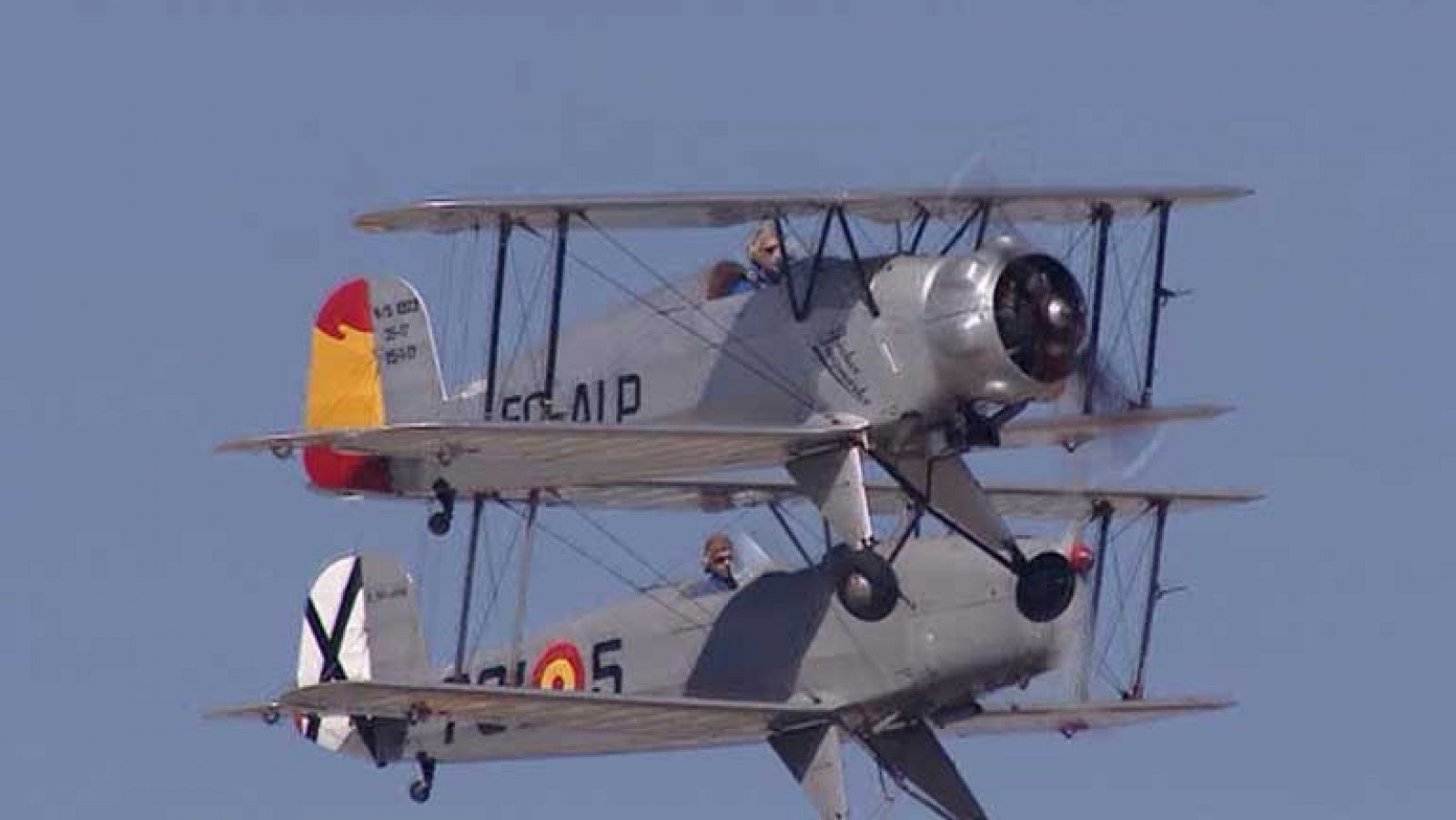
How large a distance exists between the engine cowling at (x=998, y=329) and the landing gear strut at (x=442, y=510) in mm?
4250

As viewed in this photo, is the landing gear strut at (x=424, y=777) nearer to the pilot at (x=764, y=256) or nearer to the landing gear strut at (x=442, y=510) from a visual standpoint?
the landing gear strut at (x=442, y=510)

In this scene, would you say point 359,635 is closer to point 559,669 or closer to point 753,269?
point 559,669

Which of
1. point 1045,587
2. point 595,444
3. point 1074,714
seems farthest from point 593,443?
point 1074,714

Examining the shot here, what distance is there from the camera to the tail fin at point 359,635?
38312mm

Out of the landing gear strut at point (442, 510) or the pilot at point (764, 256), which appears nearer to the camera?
the pilot at point (764, 256)

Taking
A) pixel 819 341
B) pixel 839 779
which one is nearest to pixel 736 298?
pixel 819 341

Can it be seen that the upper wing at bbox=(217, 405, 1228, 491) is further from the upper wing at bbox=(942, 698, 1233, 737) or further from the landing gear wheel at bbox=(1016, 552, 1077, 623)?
the upper wing at bbox=(942, 698, 1233, 737)

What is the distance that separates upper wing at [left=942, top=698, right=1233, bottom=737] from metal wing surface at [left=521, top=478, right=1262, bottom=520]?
131 cm

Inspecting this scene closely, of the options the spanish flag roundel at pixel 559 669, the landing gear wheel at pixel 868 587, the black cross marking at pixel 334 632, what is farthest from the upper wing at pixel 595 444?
the black cross marking at pixel 334 632

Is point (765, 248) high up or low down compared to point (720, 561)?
up

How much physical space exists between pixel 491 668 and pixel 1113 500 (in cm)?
435

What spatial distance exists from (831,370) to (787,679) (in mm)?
2459

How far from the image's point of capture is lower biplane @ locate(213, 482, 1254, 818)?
114ft

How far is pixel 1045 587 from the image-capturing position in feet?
112
